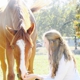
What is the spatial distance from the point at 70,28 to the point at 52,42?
4640cm

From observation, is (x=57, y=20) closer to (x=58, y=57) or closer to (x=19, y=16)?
(x=19, y=16)

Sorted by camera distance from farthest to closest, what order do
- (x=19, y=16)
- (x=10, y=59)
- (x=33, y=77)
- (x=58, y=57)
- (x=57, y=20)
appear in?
(x=57, y=20)
(x=10, y=59)
(x=19, y=16)
(x=33, y=77)
(x=58, y=57)

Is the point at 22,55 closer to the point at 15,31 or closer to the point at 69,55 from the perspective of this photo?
the point at 15,31

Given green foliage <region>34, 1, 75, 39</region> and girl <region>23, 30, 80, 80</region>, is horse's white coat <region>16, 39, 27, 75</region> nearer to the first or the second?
girl <region>23, 30, 80, 80</region>

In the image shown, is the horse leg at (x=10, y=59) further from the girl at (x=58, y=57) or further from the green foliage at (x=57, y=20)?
the green foliage at (x=57, y=20)

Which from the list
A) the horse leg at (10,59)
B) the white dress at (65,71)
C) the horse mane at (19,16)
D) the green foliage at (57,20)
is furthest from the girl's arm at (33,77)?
the green foliage at (57,20)

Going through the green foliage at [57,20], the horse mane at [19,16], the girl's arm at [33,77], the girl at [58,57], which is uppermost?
the green foliage at [57,20]

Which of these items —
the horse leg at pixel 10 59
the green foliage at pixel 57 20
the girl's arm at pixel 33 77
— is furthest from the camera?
the green foliage at pixel 57 20

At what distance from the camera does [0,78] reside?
785 cm

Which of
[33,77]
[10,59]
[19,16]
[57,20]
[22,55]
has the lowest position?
[33,77]

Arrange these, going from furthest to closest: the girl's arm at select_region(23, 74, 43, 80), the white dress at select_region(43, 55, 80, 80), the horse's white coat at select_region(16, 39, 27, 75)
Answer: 1. the horse's white coat at select_region(16, 39, 27, 75)
2. the girl's arm at select_region(23, 74, 43, 80)
3. the white dress at select_region(43, 55, 80, 80)

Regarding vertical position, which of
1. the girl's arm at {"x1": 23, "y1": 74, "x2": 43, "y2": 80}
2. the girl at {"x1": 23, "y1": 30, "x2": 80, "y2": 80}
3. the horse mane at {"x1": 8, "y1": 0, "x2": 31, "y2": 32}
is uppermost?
the horse mane at {"x1": 8, "y1": 0, "x2": 31, "y2": 32}

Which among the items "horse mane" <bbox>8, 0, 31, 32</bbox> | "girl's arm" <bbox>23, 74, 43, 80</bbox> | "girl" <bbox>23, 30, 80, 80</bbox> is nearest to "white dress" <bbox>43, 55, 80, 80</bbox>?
"girl" <bbox>23, 30, 80, 80</bbox>

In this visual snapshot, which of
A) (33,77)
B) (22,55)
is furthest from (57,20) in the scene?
(33,77)
